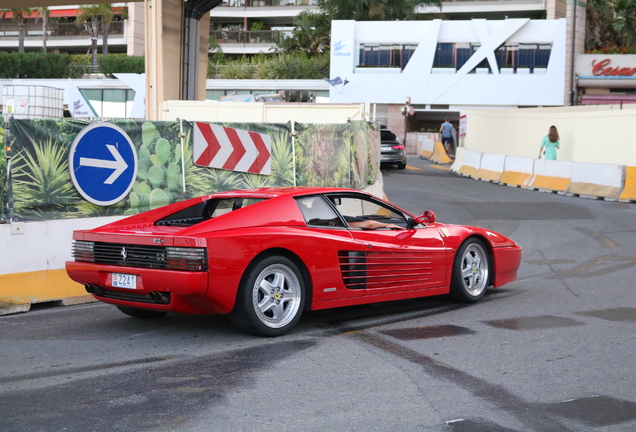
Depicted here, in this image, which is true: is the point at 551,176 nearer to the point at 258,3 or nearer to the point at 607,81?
the point at 607,81

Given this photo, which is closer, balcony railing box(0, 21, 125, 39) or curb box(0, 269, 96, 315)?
curb box(0, 269, 96, 315)

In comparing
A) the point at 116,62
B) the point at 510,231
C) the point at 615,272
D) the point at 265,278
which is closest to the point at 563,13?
the point at 116,62

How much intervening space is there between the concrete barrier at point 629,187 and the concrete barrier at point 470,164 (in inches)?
313

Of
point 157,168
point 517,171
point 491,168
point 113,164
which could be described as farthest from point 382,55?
point 113,164

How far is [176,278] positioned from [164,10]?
14.8 meters

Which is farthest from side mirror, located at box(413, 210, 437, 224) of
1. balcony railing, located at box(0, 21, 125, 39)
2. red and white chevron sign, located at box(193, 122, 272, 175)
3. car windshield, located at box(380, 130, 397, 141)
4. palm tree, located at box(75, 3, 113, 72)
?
balcony railing, located at box(0, 21, 125, 39)

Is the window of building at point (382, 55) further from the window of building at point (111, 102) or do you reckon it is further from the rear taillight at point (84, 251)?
the rear taillight at point (84, 251)

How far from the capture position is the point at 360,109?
69.9ft

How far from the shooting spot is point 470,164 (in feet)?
91.4

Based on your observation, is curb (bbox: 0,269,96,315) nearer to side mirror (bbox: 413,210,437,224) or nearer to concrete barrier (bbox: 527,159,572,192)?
side mirror (bbox: 413,210,437,224)

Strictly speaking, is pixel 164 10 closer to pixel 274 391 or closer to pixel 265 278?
pixel 265 278

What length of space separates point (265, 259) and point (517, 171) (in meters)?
18.5

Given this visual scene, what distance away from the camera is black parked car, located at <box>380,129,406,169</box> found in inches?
1151

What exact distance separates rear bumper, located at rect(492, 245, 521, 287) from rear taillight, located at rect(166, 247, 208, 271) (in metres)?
3.64
